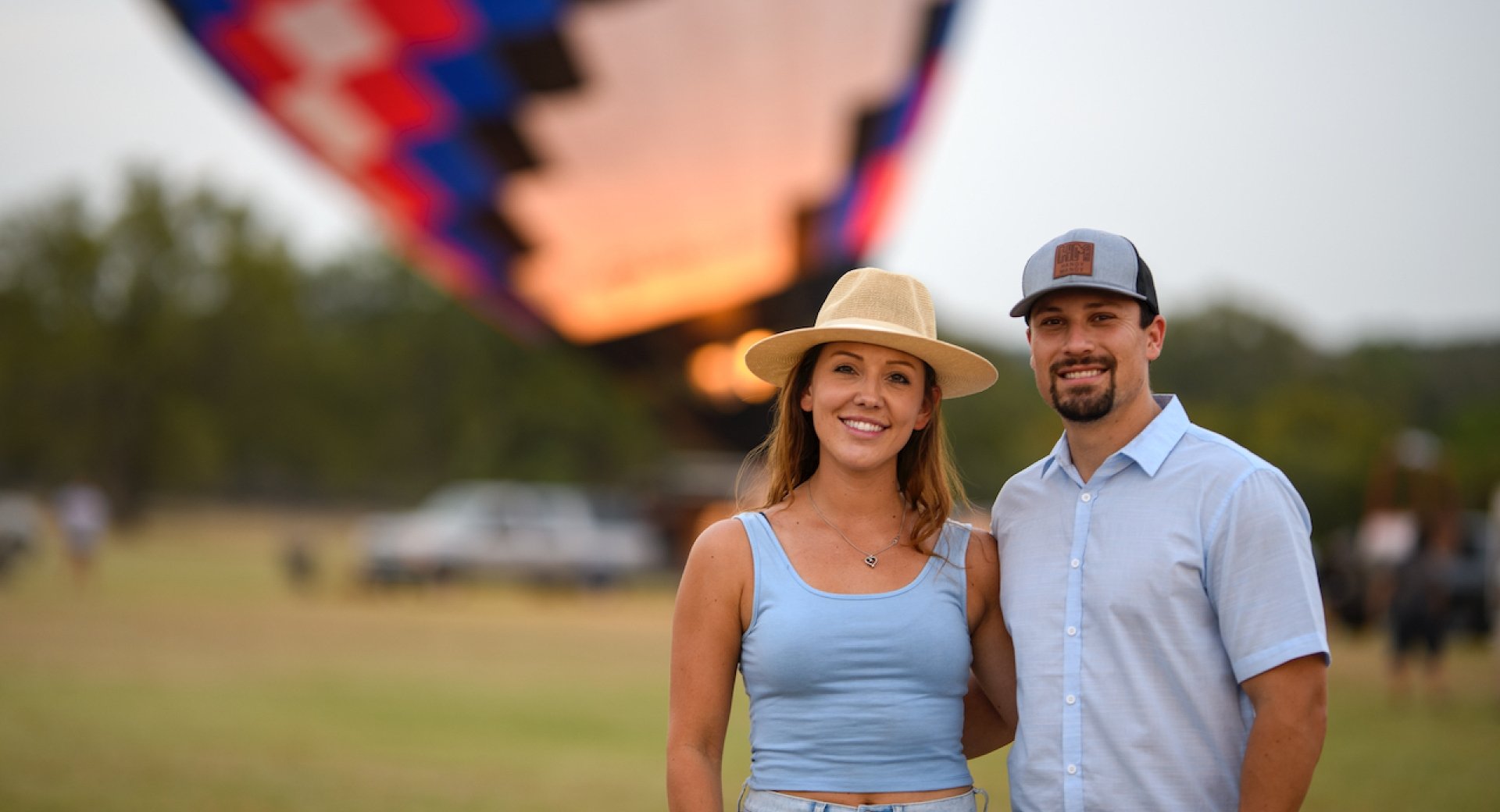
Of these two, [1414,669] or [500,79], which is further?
[500,79]

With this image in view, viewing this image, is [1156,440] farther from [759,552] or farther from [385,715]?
[385,715]

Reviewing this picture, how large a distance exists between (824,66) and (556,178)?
3236mm

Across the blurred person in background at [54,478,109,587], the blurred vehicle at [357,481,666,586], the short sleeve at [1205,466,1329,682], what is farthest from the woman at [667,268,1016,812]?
the blurred vehicle at [357,481,666,586]

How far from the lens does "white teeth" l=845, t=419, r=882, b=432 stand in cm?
230

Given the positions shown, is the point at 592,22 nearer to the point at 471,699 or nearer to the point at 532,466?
the point at 471,699

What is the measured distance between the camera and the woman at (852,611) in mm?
2182

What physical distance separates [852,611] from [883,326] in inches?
18.3

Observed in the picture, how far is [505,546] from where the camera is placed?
19750 millimetres

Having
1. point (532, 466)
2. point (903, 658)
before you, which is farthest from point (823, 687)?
point (532, 466)

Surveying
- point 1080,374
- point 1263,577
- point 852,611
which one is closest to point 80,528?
point 852,611

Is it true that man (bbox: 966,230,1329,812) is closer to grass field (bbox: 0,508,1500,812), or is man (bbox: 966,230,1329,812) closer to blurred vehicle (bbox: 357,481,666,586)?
grass field (bbox: 0,508,1500,812)

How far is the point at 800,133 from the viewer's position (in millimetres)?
16453

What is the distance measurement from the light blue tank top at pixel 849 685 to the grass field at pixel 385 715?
380 centimetres

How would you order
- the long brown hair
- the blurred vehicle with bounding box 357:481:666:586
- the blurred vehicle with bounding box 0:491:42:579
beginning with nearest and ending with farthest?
the long brown hair, the blurred vehicle with bounding box 0:491:42:579, the blurred vehicle with bounding box 357:481:666:586
